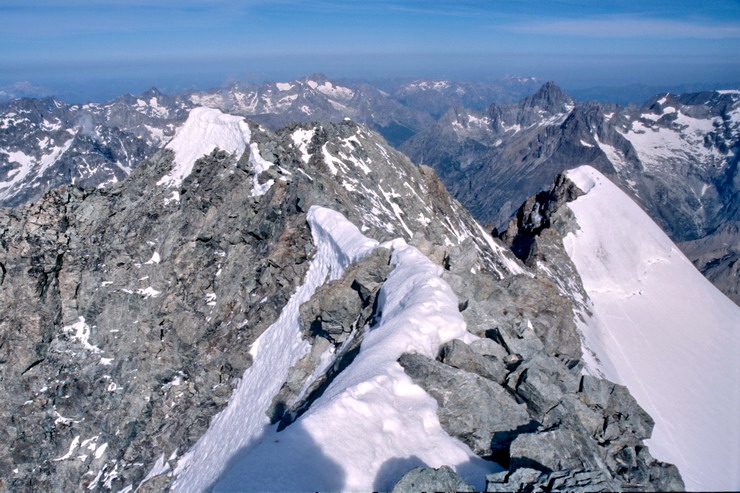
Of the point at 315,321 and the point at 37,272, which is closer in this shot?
the point at 315,321

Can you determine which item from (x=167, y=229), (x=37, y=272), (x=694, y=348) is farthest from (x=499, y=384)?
(x=694, y=348)

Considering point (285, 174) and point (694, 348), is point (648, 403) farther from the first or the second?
point (285, 174)

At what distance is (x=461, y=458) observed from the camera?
11.1 meters

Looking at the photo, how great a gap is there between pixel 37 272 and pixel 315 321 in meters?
26.7

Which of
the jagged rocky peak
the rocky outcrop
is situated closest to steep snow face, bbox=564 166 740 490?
the jagged rocky peak

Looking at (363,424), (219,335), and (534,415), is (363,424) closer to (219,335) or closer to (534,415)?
(534,415)

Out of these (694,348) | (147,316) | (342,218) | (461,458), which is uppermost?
(342,218)

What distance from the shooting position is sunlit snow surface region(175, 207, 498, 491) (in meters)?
10.4

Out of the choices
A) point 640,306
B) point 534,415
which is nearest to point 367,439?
point 534,415

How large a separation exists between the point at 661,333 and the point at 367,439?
167 feet

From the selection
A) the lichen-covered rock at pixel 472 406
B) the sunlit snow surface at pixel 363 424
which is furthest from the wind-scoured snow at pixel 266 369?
the lichen-covered rock at pixel 472 406

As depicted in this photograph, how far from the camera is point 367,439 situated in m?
11.1

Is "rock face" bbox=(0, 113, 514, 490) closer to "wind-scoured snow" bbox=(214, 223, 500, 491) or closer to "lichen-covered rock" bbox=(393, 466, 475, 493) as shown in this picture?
"wind-scoured snow" bbox=(214, 223, 500, 491)

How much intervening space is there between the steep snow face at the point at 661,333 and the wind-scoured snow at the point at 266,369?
23.4m
